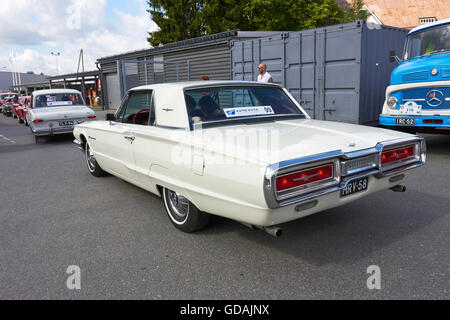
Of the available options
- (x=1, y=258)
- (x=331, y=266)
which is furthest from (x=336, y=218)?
(x=1, y=258)

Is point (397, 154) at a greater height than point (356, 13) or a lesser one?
lesser

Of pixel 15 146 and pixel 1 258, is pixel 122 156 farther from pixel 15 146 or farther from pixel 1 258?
pixel 15 146

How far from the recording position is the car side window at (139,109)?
161 inches

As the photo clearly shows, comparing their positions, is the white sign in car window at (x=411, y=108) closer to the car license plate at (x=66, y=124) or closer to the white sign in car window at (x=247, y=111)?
the white sign in car window at (x=247, y=111)

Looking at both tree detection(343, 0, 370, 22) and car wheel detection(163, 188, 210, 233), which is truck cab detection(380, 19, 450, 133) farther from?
tree detection(343, 0, 370, 22)

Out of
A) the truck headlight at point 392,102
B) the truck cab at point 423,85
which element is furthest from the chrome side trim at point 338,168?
the truck headlight at point 392,102

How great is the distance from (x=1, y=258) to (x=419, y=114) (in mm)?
6599

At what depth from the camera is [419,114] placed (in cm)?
655

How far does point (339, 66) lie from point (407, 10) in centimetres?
2902

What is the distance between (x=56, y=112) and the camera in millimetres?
10414

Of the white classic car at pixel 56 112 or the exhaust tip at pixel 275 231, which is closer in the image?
the exhaust tip at pixel 275 231

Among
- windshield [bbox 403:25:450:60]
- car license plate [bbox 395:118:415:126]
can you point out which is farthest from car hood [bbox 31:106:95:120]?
windshield [bbox 403:25:450:60]

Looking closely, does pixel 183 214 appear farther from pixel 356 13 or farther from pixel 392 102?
pixel 356 13

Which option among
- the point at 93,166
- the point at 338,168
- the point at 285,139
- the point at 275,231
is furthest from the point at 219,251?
the point at 93,166
